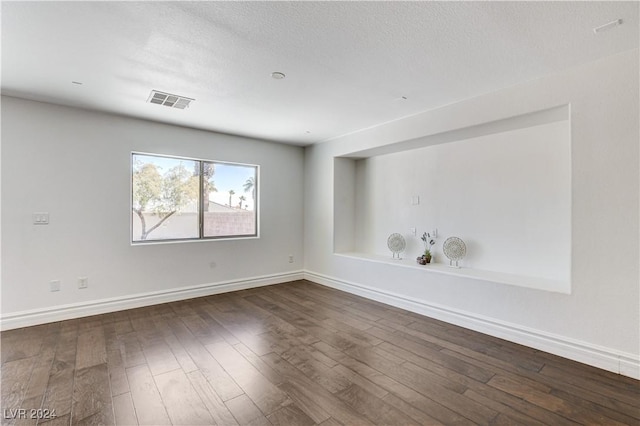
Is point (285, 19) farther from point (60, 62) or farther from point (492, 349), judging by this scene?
point (492, 349)

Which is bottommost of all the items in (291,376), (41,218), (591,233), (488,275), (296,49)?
(291,376)

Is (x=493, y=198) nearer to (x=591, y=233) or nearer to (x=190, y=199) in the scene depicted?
(x=591, y=233)

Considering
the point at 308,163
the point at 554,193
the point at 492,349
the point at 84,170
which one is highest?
the point at 308,163


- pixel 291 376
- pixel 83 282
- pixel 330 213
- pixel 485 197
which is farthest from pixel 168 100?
pixel 485 197

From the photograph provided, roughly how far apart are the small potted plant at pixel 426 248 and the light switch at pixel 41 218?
462cm

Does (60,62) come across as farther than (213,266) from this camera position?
No

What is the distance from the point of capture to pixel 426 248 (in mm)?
4285

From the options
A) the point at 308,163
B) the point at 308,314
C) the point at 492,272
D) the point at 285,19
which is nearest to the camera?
the point at 285,19

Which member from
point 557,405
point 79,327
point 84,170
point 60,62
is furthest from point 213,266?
point 557,405

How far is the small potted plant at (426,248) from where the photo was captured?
4.07 m

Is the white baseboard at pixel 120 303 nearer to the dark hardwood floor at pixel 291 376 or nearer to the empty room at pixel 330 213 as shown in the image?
the empty room at pixel 330 213

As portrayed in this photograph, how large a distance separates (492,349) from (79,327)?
4.34 m

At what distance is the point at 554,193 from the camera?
3.15 metres

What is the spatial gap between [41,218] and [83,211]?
15.3 inches
